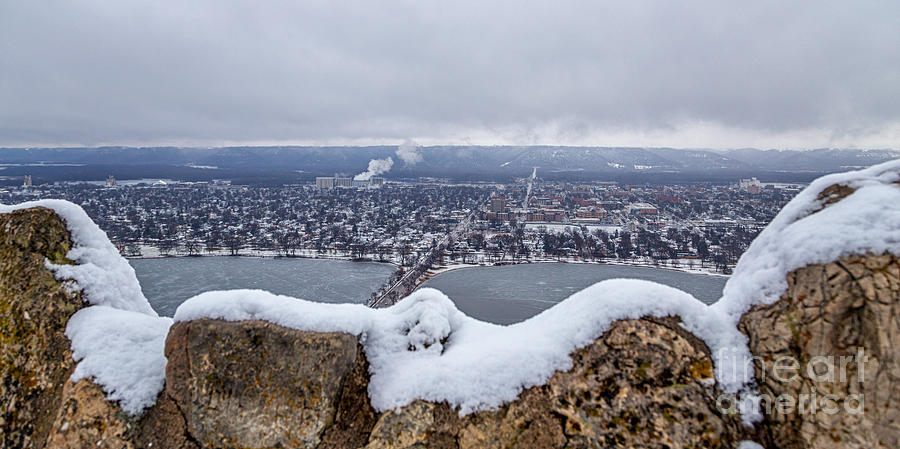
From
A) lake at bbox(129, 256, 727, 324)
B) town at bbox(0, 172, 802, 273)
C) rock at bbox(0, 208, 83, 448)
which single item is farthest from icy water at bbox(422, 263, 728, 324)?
rock at bbox(0, 208, 83, 448)

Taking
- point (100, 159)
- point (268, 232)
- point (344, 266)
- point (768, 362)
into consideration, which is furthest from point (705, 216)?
point (100, 159)

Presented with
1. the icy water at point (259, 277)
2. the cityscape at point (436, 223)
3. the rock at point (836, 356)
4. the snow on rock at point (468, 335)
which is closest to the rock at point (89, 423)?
the snow on rock at point (468, 335)

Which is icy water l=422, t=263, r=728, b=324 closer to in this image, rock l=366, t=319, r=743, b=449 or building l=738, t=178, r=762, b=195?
rock l=366, t=319, r=743, b=449

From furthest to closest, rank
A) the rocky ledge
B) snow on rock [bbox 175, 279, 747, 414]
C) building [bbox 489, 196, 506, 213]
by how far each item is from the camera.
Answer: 1. building [bbox 489, 196, 506, 213]
2. snow on rock [bbox 175, 279, 747, 414]
3. the rocky ledge

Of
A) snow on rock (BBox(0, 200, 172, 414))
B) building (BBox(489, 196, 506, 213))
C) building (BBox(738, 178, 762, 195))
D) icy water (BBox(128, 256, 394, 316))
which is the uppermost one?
snow on rock (BBox(0, 200, 172, 414))

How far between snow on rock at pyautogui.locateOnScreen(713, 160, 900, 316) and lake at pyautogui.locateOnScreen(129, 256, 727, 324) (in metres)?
17.6

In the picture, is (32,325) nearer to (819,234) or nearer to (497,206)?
(819,234)

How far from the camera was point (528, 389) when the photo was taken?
3.55 metres

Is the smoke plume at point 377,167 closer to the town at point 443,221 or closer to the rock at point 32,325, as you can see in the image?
the town at point 443,221

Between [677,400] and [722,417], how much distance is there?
12.0 inches

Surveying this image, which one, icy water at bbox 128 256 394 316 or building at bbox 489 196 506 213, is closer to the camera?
icy water at bbox 128 256 394 316

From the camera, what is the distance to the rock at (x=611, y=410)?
3.17 metres

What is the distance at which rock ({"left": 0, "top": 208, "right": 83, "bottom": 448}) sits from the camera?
397 cm

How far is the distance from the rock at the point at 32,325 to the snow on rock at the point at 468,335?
137 cm
